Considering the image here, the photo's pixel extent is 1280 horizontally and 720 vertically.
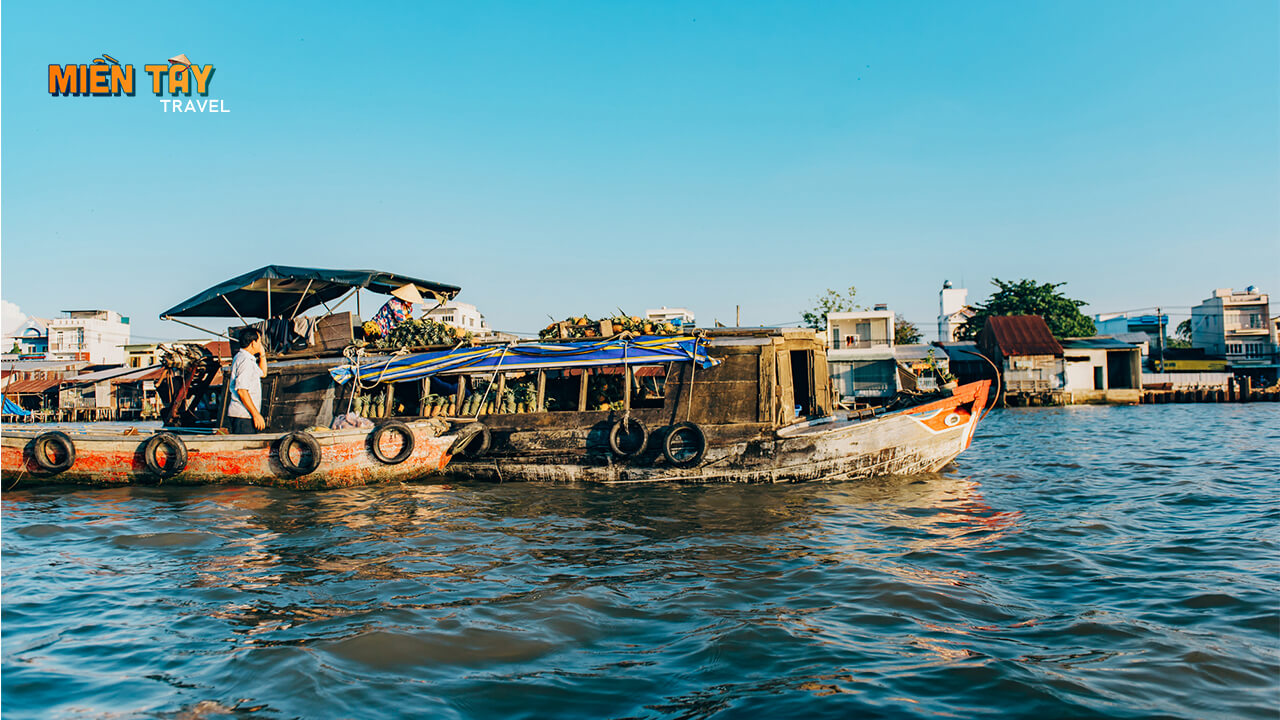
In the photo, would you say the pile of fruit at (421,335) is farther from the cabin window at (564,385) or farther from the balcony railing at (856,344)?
the balcony railing at (856,344)

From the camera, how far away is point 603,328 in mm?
10516

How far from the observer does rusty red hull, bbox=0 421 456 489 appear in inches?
372

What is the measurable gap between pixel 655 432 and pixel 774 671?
19.6 feet

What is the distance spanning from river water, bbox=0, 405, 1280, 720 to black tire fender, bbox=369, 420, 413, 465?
876 mm

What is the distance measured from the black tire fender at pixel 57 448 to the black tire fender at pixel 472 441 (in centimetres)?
499

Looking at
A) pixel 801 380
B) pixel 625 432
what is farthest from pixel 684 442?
pixel 801 380

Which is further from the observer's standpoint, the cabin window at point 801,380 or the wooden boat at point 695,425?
the cabin window at point 801,380

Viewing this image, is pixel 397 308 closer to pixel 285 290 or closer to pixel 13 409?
pixel 285 290

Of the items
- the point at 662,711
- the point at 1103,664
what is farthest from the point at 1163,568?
the point at 662,711

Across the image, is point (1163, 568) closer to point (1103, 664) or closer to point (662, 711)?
point (1103, 664)

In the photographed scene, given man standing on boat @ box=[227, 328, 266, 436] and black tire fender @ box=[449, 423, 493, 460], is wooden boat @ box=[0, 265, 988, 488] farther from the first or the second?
man standing on boat @ box=[227, 328, 266, 436]

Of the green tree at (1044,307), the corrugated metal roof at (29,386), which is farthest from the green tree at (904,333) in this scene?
the corrugated metal roof at (29,386)

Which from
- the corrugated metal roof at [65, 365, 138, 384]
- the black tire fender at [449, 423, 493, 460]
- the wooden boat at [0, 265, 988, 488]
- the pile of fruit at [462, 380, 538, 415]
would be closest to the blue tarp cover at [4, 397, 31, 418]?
the corrugated metal roof at [65, 365, 138, 384]

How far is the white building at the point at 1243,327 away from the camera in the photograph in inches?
1734
